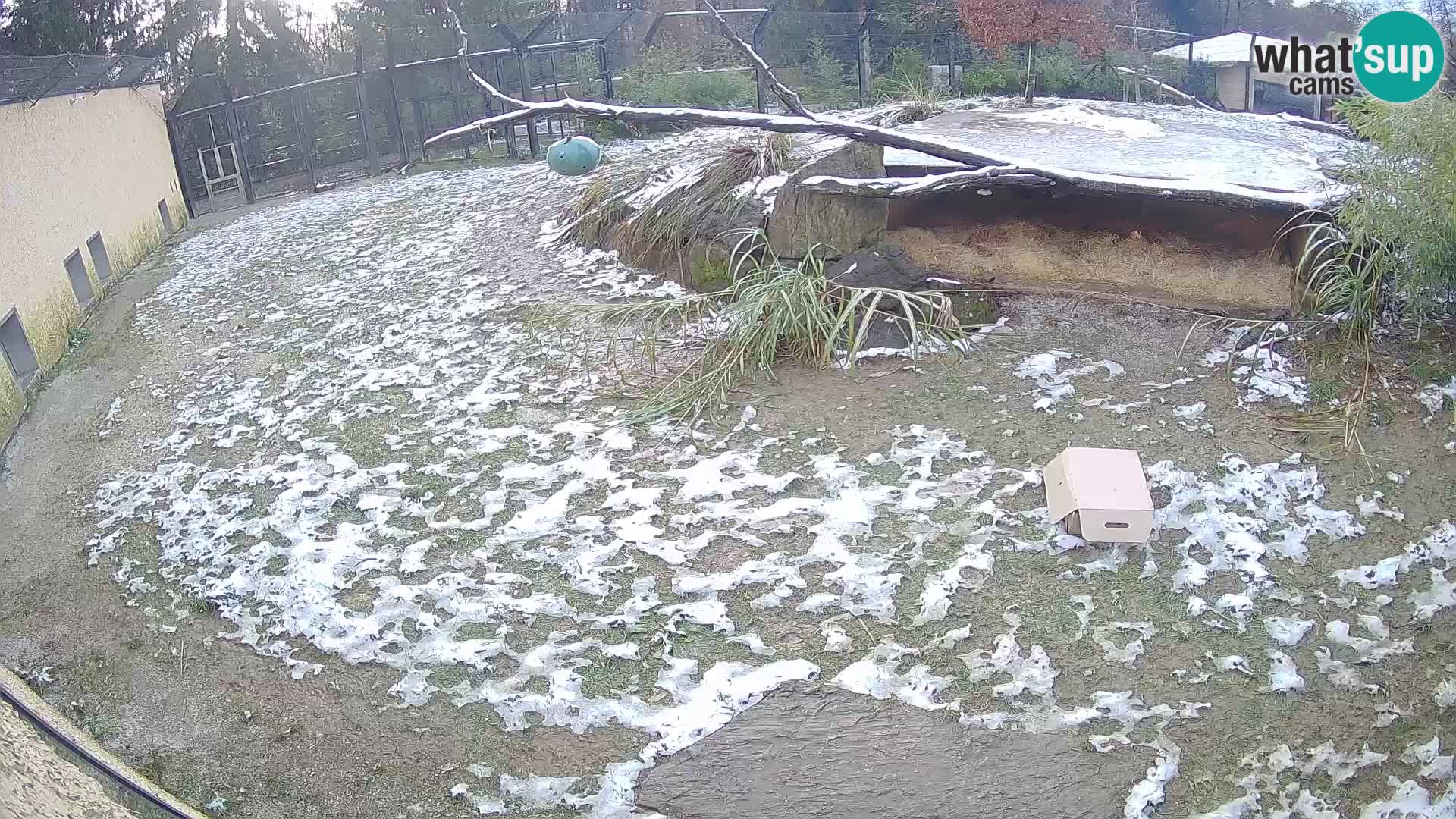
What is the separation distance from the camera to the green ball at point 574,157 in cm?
872

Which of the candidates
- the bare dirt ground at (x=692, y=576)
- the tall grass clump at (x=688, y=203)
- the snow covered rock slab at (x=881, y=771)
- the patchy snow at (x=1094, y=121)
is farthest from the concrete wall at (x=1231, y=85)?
the snow covered rock slab at (x=881, y=771)

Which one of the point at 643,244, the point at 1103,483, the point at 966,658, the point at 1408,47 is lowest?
the point at 966,658

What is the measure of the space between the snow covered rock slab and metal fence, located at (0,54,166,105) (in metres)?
5.63

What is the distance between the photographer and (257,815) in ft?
7.77

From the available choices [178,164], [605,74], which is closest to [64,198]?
[178,164]

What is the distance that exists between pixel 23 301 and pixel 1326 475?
609 cm

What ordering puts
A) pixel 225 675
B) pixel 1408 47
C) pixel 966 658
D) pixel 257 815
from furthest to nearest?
pixel 1408 47, pixel 225 675, pixel 966 658, pixel 257 815

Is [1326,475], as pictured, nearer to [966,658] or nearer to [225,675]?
[966,658]

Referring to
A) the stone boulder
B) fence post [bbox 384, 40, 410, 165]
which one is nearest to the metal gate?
fence post [bbox 384, 40, 410, 165]

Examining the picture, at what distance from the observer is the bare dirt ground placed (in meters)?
2.46

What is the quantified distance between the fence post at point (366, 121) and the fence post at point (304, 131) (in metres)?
0.56

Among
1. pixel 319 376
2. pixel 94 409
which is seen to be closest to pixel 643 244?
pixel 319 376

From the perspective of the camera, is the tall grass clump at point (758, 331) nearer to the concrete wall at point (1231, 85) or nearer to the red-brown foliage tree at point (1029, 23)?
the red-brown foliage tree at point (1029, 23)

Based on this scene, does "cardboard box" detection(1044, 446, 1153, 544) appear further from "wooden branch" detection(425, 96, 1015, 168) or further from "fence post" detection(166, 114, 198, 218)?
"fence post" detection(166, 114, 198, 218)
